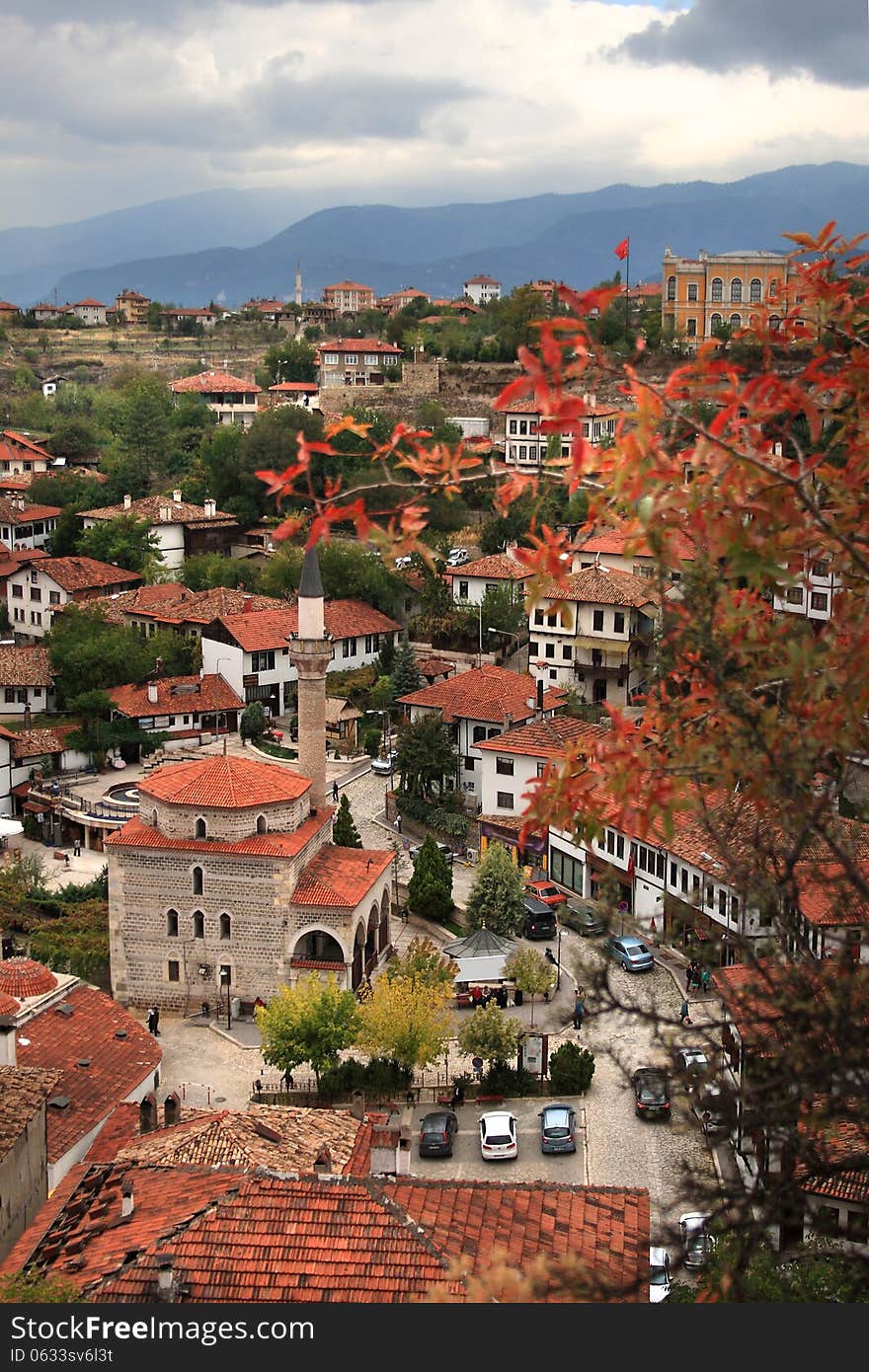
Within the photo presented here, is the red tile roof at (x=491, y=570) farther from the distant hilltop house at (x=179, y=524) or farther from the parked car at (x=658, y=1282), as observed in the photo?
the parked car at (x=658, y=1282)

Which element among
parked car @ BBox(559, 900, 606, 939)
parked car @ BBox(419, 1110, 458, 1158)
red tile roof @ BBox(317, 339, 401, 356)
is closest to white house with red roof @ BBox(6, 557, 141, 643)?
parked car @ BBox(559, 900, 606, 939)

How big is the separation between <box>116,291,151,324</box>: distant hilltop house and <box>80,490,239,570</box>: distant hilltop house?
51537 mm

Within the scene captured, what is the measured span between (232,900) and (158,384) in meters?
46.2

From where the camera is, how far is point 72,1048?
59.2ft

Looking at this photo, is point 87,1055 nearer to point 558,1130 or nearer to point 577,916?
point 558,1130

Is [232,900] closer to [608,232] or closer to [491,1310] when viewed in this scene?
[491,1310]

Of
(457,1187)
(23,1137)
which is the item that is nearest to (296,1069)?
(23,1137)

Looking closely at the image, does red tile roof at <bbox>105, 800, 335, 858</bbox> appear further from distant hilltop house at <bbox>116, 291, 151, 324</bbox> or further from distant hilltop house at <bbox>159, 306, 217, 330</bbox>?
distant hilltop house at <bbox>116, 291, 151, 324</bbox>

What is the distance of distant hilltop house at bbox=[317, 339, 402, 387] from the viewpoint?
214ft

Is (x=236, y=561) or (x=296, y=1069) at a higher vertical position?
(x=236, y=561)

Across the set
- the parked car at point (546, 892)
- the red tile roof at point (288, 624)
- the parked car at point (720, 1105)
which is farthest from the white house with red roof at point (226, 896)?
the parked car at point (720, 1105)

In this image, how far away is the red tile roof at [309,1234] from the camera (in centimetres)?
920

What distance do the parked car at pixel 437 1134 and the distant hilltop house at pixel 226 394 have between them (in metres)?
50.2

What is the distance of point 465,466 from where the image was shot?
4562 millimetres
